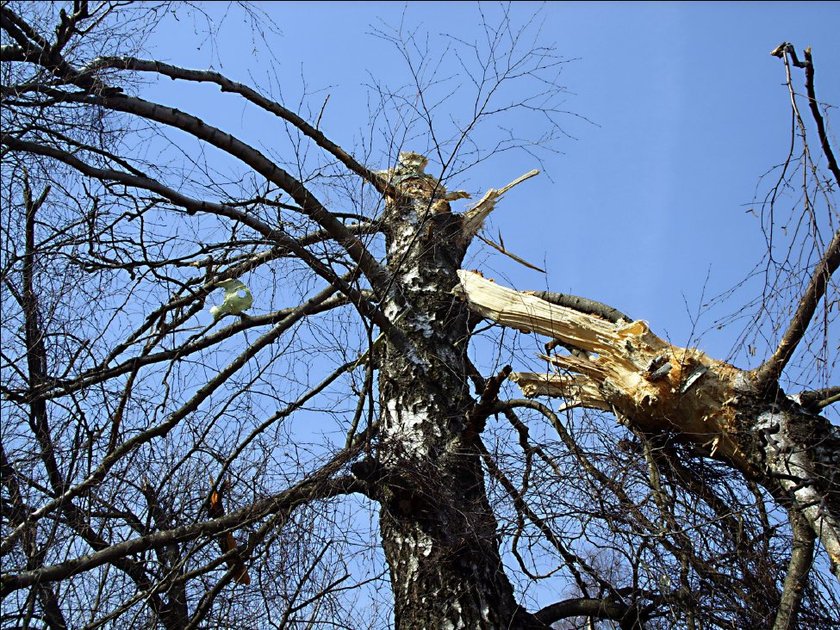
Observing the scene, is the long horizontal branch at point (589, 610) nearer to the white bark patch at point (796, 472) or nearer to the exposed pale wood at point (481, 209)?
the white bark patch at point (796, 472)

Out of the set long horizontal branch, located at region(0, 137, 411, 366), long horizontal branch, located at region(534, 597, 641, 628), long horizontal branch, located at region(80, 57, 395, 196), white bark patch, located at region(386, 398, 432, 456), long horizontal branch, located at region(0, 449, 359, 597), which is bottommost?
long horizontal branch, located at region(534, 597, 641, 628)

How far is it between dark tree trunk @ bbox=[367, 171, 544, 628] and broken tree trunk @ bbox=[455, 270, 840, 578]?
0.40 metres

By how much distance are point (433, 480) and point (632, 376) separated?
1069mm

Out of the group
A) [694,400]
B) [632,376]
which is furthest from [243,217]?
[694,400]

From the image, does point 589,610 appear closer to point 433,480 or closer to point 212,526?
point 433,480

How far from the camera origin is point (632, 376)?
4.26m

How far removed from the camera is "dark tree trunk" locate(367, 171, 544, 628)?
156 inches

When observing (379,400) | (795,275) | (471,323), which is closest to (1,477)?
(379,400)

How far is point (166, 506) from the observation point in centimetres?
416

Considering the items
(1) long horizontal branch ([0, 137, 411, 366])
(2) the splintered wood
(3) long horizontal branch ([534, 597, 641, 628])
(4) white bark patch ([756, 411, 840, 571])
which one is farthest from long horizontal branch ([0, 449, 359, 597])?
(4) white bark patch ([756, 411, 840, 571])

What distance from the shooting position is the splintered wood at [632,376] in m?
4.10

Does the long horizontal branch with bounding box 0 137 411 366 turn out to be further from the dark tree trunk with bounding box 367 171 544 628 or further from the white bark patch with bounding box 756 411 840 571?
the white bark patch with bounding box 756 411 840 571

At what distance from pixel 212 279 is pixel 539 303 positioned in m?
1.75

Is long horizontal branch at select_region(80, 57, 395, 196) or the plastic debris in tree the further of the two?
the plastic debris in tree
